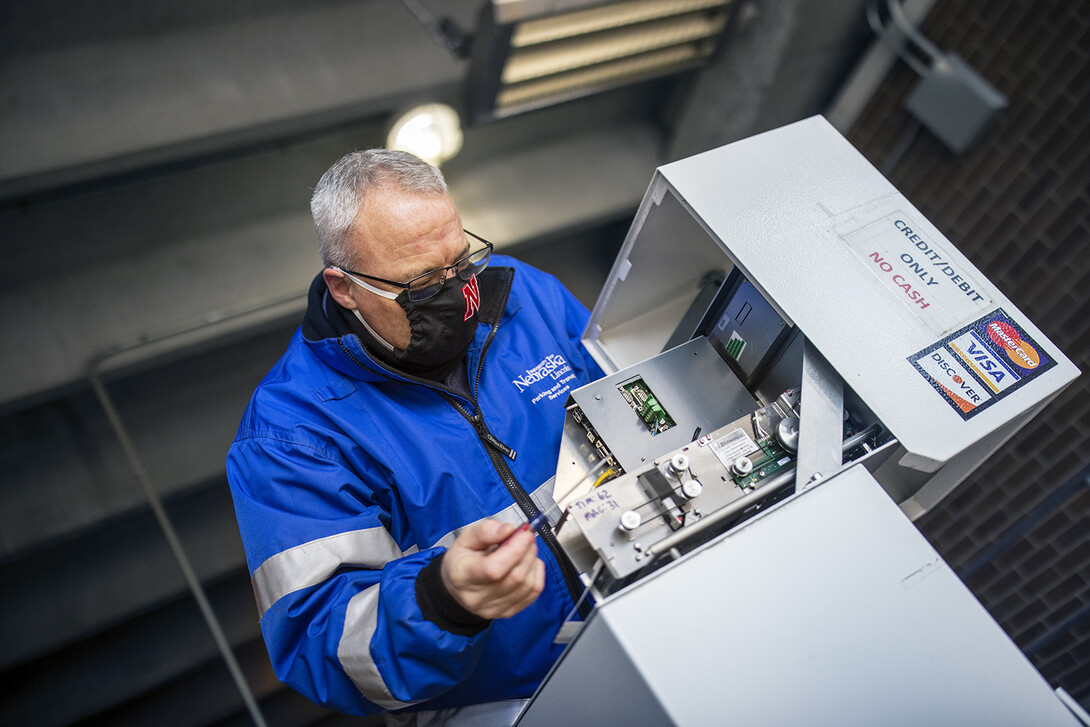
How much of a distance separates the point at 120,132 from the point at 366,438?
1442mm

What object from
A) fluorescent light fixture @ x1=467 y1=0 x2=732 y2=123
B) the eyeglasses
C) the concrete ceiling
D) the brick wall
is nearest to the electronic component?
the eyeglasses

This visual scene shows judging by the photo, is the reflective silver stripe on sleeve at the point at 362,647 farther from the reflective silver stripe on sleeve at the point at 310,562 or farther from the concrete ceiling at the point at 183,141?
the concrete ceiling at the point at 183,141

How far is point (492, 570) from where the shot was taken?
3.60 feet

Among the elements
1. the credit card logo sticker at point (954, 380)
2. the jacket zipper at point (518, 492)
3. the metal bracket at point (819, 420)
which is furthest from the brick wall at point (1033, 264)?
the jacket zipper at point (518, 492)

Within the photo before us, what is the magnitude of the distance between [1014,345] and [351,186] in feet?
4.37

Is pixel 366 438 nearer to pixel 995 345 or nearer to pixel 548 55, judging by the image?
pixel 995 345

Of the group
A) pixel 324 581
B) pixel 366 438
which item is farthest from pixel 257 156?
pixel 324 581

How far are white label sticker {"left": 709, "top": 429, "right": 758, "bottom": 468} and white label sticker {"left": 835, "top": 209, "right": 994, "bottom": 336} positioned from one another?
0.41 meters

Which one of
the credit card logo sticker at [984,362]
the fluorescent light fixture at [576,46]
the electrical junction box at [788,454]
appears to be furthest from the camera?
the fluorescent light fixture at [576,46]

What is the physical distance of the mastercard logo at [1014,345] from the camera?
1.38 meters

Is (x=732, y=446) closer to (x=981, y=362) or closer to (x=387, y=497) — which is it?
(x=981, y=362)

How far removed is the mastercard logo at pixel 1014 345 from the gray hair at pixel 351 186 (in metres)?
1.13

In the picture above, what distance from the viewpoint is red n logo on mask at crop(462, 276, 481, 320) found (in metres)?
1.54

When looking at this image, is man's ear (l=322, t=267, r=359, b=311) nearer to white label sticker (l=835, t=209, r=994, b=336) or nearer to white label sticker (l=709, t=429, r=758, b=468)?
white label sticker (l=709, t=429, r=758, b=468)
